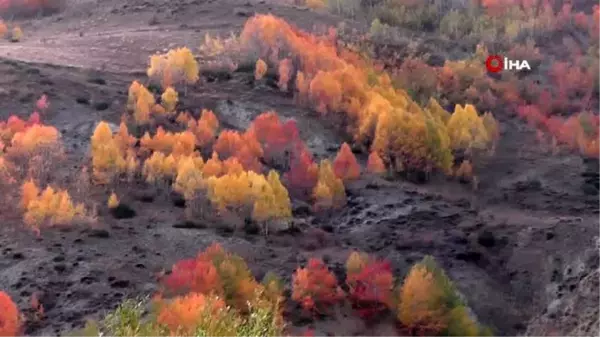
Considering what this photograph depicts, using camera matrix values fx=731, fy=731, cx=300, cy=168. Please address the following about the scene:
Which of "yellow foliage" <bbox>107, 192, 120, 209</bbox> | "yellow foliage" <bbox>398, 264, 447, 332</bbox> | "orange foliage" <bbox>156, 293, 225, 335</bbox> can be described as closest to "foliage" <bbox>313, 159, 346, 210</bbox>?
"yellow foliage" <bbox>398, 264, 447, 332</bbox>

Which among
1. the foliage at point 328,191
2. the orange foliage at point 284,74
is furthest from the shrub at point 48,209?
the orange foliage at point 284,74

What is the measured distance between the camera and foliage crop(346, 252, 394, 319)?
36844 mm

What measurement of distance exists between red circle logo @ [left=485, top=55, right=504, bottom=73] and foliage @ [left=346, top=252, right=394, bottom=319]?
1760 inches

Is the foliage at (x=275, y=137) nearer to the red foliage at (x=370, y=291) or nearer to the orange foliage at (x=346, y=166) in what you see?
the orange foliage at (x=346, y=166)

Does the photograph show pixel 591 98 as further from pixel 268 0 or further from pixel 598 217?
pixel 268 0

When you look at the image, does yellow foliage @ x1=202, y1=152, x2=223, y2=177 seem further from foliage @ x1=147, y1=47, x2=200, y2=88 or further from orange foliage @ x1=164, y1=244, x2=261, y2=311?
foliage @ x1=147, y1=47, x2=200, y2=88

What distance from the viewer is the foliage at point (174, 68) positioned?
58156mm

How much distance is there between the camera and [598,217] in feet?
152

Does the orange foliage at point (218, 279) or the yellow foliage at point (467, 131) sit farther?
the yellow foliage at point (467, 131)

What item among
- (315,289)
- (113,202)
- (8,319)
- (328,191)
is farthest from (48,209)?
(328,191)

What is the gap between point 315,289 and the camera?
36188 mm

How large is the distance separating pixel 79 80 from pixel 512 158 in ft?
112

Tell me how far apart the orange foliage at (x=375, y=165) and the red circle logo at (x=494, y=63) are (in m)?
29.8

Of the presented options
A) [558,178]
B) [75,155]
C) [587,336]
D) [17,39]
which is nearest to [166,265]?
[75,155]
